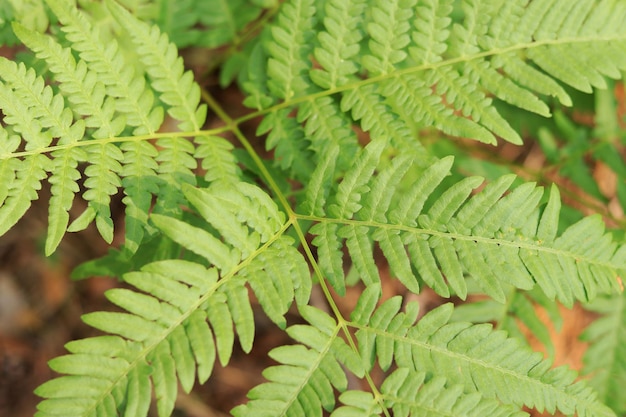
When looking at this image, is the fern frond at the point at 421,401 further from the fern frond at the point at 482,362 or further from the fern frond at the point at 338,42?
the fern frond at the point at 338,42

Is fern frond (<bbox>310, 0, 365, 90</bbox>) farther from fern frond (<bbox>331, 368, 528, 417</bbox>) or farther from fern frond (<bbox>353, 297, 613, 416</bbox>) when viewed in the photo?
fern frond (<bbox>331, 368, 528, 417</bbox>)

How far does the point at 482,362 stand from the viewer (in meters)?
1.63

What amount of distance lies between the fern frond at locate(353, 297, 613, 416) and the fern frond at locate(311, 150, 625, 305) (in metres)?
0.11

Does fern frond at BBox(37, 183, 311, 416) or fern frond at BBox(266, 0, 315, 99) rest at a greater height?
fern frond at BBox(266, 0, 315, 99)

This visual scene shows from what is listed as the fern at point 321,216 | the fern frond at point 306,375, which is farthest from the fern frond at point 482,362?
the fern frond at point 306,375

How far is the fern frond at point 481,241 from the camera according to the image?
5.44ft

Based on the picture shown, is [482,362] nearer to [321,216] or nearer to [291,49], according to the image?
[321,216]

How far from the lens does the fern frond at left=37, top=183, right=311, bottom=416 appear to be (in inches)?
55.2

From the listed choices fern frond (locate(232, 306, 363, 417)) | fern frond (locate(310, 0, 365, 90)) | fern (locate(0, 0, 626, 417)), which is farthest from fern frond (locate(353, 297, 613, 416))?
fern frond (locate(310, 0, 365, 90))

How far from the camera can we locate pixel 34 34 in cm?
167

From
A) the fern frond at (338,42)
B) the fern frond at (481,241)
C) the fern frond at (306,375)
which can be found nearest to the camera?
the fern frond at (306,375)

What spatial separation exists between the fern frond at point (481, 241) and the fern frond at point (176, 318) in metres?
0.24

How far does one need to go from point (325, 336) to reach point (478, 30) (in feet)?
3.74

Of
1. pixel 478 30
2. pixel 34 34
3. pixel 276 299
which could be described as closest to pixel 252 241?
pixel 276 299
